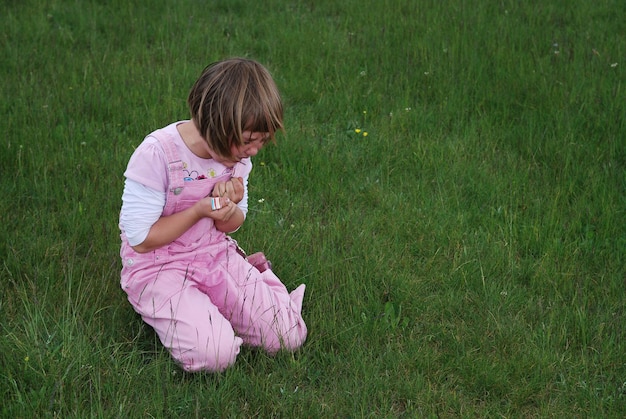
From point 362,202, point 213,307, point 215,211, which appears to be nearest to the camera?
point 215,211

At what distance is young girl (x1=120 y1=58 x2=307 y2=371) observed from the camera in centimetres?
306

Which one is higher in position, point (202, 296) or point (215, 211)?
point (215, 211)

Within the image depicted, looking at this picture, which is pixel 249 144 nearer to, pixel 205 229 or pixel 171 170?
pixel 171 170

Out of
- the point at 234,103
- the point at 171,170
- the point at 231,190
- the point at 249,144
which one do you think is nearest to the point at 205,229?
the point at 231,190

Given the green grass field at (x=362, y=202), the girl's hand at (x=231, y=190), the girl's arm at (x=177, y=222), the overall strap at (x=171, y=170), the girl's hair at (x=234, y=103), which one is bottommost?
the green grass field at (x=362, y=202)

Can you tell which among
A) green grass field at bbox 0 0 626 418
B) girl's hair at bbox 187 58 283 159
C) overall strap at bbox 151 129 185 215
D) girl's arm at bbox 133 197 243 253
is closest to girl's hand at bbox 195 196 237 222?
girl's arm at bbox 133 197 243 253

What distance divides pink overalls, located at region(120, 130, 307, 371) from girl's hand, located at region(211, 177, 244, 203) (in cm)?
7

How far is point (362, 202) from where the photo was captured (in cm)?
444

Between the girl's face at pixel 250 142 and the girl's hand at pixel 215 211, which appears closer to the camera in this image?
the girl's face at pixel 250 142

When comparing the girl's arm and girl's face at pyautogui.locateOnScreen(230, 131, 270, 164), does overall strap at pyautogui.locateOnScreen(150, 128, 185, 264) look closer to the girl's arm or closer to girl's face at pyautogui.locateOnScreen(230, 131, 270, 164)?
the girl's arm

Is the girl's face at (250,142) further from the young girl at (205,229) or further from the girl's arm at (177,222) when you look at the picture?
the girl's arm at (177,222)

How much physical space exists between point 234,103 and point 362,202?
157 cm

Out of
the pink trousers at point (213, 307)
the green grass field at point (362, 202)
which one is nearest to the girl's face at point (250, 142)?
the pink trousers at point (213, 307)

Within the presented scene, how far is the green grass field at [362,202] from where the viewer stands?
312 cm
